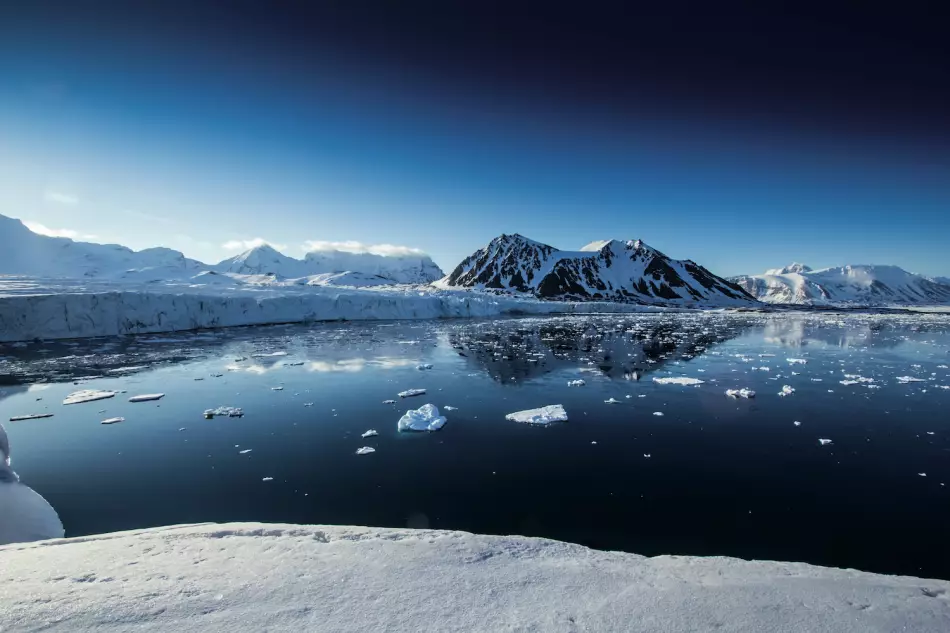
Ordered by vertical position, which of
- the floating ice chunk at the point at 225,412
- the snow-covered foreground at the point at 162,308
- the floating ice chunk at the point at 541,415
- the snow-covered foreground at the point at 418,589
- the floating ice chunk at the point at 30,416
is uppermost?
the snow-covered foreground at the point at 162,308

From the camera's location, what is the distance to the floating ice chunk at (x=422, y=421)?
9.30 meters

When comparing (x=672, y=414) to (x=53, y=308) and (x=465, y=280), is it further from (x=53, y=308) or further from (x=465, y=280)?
(x=465, y=280)

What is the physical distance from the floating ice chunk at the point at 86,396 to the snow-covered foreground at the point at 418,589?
10.1 metres

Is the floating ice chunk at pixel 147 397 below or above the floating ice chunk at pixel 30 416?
above

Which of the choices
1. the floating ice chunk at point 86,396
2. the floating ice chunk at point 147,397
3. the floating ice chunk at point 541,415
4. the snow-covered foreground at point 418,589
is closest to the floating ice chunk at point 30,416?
the floating ice chunk at point 86,396

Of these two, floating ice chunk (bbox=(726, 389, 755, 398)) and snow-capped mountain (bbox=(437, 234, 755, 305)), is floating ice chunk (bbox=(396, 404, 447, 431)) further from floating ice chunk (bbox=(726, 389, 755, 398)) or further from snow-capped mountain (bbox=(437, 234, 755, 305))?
snow-capped mountain (bbox=(437, 234, 755, 305))

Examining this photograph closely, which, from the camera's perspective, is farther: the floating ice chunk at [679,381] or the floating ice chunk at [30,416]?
the floating ice chunk at [679,381]

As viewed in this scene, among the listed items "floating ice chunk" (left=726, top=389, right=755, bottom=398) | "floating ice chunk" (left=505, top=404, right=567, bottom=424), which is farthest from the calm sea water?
"floating ice chunk" (left=505, top=404, right=567, bottom=424)

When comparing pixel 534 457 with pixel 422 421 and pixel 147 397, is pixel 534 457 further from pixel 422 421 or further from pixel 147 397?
pixel 147 397

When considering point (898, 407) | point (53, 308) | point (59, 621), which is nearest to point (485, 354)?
point (898, 407)

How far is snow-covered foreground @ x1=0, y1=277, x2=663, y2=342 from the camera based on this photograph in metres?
25.5

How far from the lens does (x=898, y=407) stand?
10.9 meters

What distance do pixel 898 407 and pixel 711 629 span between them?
1264 centimetres

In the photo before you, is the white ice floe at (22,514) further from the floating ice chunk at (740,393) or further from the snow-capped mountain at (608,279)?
the snow-capped mountain at (608,279)
